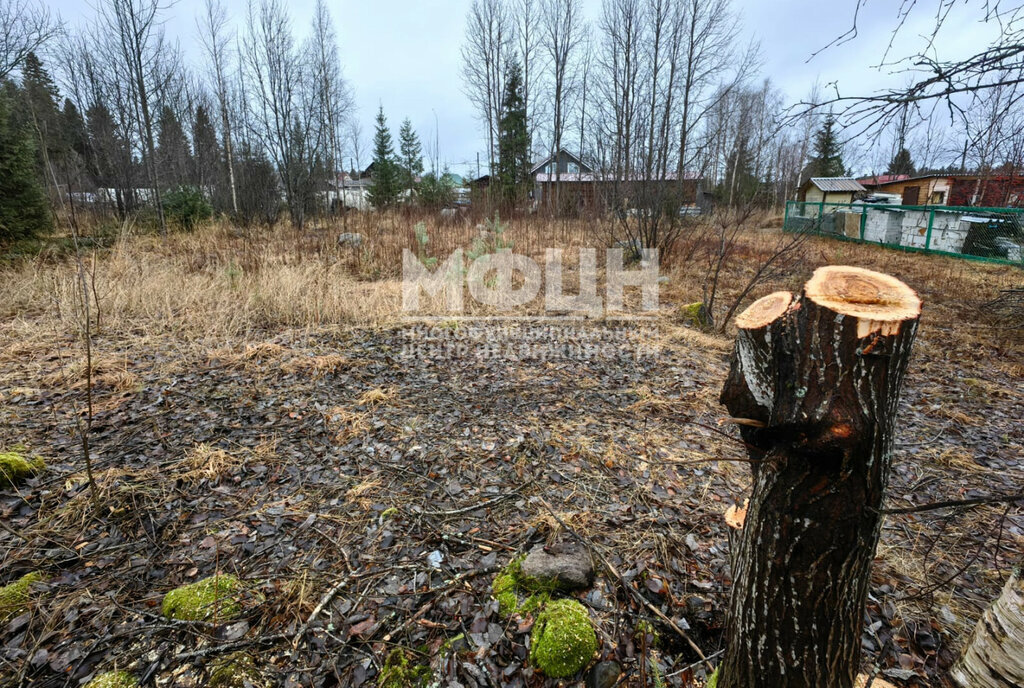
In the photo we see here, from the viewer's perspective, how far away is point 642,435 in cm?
315

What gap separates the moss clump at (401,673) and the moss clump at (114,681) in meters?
0.81

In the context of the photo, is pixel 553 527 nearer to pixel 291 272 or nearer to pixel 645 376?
pixel 645 376

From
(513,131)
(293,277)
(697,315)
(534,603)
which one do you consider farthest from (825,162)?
(534,603)

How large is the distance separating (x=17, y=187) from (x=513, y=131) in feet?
54.1

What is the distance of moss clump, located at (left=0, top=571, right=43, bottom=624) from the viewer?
1.72 m

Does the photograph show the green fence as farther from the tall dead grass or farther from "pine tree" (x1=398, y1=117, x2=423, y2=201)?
"pine tree" (x1=398, y1=117, x2=423, y2=201)

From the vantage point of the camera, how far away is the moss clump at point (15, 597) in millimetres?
1723

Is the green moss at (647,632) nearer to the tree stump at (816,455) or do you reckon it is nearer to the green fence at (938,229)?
the tree stump at (816,455)

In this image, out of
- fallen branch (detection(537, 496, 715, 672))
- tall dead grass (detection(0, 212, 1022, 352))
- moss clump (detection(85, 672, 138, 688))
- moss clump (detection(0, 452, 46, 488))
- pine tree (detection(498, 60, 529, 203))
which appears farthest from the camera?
pine tree (detection(498, 60, 529, 203))

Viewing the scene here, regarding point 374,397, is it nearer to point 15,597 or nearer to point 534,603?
point 15,597

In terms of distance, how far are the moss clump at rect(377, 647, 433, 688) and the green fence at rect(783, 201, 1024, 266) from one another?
724 centimetres

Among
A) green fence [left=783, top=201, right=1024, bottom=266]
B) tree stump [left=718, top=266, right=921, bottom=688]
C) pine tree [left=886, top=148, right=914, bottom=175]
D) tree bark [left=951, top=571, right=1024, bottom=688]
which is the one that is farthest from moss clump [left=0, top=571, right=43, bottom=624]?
pine tree [left=886, top=148, right=914, bottom=175]

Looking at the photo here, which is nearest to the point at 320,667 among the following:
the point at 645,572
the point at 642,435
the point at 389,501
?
the point at 389,501

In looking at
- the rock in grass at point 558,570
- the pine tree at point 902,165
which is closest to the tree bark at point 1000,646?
the rock in grass at point 558,570
